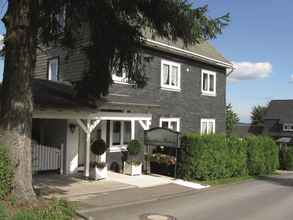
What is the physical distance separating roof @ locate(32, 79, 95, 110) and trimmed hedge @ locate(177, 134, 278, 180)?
173 inches

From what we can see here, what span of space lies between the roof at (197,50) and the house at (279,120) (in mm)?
32813

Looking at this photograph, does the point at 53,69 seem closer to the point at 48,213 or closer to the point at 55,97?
the point at 55,97

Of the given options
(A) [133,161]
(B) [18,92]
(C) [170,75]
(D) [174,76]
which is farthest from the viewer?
(D) [174,76]

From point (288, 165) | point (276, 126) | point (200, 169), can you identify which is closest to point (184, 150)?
point (200, 169)

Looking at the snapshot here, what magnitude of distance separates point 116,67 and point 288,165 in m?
18.3

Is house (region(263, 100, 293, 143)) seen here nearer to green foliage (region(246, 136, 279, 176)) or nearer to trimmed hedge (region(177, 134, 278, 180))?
green foliage (region(246, 136, 279, 176))

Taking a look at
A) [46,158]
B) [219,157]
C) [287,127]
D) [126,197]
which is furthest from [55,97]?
[287,127]

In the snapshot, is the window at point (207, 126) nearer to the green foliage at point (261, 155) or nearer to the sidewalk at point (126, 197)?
the green foliage at point (261, 155)

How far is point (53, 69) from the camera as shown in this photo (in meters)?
21.8

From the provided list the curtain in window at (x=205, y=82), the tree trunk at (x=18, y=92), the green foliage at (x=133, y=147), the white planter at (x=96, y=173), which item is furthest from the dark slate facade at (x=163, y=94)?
the tree trunk at (x=18, y=92)

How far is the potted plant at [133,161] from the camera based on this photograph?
701 inches

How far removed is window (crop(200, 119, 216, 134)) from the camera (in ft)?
84.3

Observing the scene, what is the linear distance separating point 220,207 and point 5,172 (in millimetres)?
6138

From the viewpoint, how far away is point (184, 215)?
11156mm
